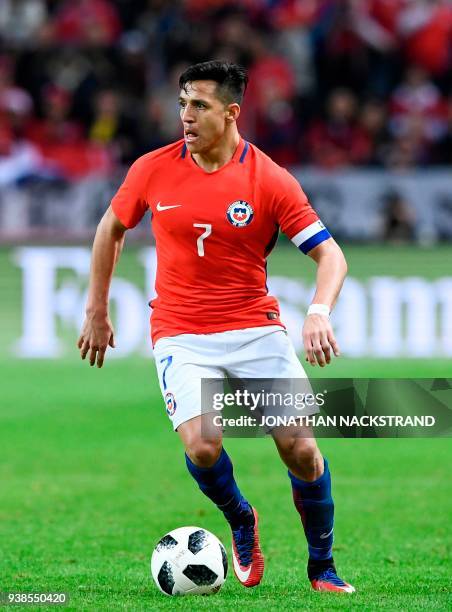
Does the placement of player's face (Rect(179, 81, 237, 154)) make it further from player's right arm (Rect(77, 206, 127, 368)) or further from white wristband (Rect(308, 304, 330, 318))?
white wristband (Rect(308, 304, 330, 318))

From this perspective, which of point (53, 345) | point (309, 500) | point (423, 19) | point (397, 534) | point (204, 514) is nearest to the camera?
point (309, 500)

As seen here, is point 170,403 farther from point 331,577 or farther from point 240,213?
point 331,577

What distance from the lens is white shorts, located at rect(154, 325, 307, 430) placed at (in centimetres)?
570

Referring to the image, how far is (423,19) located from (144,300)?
536cm

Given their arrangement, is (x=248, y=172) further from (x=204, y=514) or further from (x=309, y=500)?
(x=204, y=514)

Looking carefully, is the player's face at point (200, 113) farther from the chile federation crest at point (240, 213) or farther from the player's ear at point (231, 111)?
the chile federation crest at point (240, 213)

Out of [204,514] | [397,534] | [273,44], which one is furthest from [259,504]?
[273,44]

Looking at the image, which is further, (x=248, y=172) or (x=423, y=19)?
(x=423, y=19)

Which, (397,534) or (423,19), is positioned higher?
(423,19)

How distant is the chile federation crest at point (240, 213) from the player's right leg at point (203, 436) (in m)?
0.51

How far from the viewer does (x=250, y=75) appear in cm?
1631

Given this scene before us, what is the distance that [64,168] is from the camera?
15750 millimetres

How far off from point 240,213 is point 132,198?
1.65 ft

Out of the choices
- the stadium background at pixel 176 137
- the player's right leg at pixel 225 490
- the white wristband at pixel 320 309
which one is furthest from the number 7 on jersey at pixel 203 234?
the stadium background at pixel 176 137
